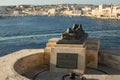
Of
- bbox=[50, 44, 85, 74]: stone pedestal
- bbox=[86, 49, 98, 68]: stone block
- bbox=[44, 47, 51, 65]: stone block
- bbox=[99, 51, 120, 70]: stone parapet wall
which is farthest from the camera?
bbox=[44, 47, 51, 65]: stone block

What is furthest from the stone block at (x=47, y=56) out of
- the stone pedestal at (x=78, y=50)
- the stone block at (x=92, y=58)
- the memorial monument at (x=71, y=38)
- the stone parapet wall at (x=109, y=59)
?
the stone parapet wall at (x=109, y=59)

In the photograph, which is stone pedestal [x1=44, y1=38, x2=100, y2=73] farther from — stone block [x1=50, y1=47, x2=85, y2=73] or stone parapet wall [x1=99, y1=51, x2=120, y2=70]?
stone parapet wall [x1=99, y1=51, x2=120, y2=70]

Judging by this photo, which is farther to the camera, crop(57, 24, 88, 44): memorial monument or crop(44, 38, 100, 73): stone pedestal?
crop(57, 24, 88, 44): memorial monument

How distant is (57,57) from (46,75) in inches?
32.8

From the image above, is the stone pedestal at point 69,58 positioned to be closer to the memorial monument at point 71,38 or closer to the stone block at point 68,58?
the stone block at point 68,58

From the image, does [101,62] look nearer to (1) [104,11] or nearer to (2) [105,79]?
(2) [105,79]

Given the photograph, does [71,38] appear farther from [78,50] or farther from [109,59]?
[109,59]

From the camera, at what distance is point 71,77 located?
1054 cm

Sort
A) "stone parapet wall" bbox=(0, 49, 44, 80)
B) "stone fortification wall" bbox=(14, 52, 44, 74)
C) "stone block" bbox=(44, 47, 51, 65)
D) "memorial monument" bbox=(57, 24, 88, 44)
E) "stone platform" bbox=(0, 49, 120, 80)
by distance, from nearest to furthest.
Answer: "stone parapet wall" bbox=(0, 49, 44, 80)
"stone platform" bbox=(0, 49, 120, 80)
"memorial monument" bbox=(57, 24, 88, 44)
"stone fortification wall" bbox=(14, 52, 44, 74)
"stone block" bbox=(44, 47, 51, 65)

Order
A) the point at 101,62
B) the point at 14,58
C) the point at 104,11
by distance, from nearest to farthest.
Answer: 1. the point at 14,58
2. the point at 101,62
3. the point at 104,11

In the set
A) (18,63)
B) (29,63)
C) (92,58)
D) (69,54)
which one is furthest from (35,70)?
(92,58)

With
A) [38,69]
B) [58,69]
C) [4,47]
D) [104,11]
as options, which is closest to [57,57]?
[58,69]

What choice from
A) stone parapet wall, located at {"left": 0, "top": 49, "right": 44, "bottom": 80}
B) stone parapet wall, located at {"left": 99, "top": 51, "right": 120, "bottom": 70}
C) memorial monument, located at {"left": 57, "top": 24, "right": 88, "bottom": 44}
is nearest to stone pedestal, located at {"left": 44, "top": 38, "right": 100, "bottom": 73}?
memorial monument, located at {"left": 57, "top": 24, "right": 88, "bottom": 44}

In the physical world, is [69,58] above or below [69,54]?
below
